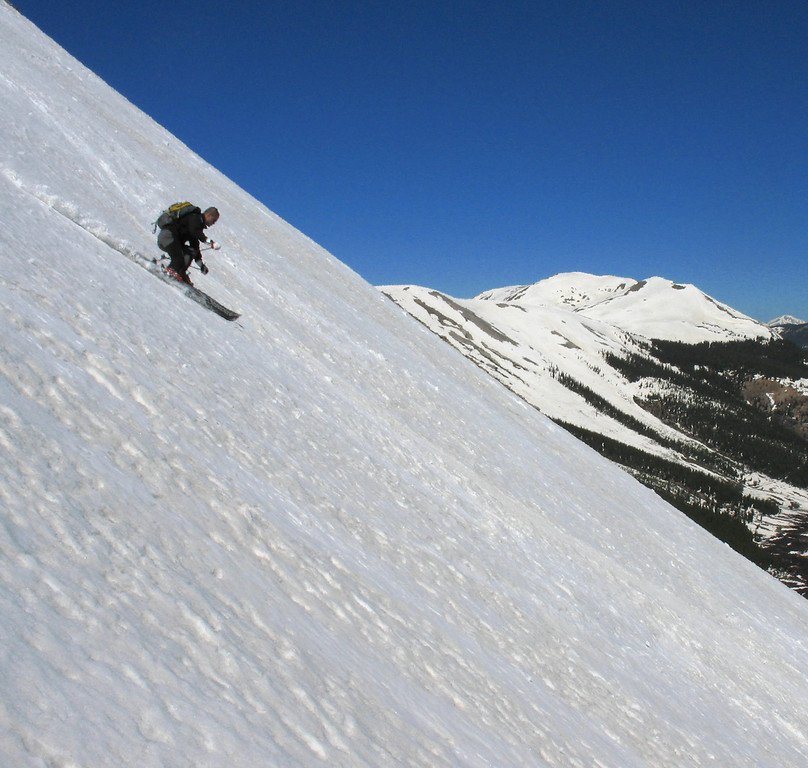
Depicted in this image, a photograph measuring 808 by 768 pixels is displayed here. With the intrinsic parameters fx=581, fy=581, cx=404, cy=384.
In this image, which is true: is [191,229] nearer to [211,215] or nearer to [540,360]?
[211,215]

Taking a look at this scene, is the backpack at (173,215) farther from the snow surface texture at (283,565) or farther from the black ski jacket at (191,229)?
the snow surface texture at (283,565)

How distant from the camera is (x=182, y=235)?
12.8 metres

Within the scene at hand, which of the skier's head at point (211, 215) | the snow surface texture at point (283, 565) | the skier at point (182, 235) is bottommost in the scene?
the snow surface texture at point (283, 565)

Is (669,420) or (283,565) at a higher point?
(669,420)

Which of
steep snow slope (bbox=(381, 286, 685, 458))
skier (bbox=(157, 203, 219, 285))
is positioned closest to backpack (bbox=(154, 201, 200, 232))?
skier (bbox=(157, 203, 219, 285))

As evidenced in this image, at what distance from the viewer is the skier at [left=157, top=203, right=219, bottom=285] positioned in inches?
490

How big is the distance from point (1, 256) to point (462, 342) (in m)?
136

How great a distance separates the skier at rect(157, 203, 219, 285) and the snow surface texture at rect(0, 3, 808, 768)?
0.74 m

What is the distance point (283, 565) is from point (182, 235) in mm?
9661

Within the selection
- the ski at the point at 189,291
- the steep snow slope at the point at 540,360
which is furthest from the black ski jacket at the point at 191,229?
the steep snow slope at the point at 540,360

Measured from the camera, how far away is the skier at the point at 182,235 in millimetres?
12438

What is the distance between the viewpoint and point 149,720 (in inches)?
114

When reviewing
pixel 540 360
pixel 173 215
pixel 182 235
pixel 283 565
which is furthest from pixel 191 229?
pixel 540 360

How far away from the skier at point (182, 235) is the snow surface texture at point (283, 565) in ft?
2.43
